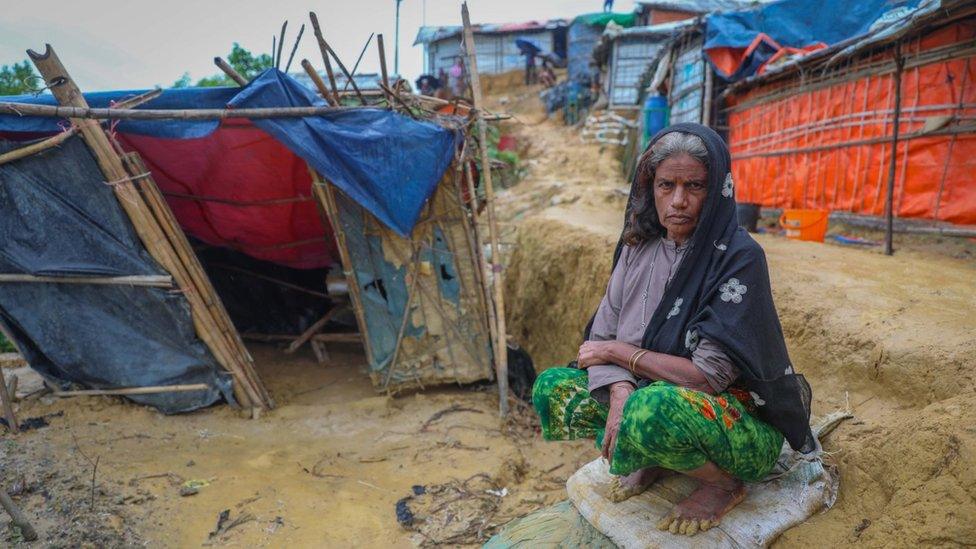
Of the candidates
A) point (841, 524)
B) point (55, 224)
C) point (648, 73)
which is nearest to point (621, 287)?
point (841, 524)

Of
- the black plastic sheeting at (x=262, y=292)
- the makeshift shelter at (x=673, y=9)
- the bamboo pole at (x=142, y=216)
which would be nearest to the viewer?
the bamboo pole at (x=142, y=216)

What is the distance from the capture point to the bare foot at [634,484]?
6.70 feet

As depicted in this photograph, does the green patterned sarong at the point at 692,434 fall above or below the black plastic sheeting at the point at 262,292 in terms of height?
above

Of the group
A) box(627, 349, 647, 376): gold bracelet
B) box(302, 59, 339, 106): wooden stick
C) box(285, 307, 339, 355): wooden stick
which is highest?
box(302, 59, 339, 106): wooden stick

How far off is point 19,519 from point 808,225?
6889mm

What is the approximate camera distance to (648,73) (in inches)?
561

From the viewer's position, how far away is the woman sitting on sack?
1585mm

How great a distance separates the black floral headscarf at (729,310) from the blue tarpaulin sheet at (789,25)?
8.05 m

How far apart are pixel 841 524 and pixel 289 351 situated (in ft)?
18.5

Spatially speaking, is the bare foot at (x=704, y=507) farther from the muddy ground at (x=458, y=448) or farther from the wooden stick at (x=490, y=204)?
the wooden stick at (x=490, y=204)

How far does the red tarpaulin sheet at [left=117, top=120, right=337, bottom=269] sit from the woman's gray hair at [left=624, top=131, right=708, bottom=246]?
11.9ft

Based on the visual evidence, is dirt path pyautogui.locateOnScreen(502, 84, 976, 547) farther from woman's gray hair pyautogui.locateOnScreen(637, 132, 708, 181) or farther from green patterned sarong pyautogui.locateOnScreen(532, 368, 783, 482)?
woman's gray hair pyautogui.locateOnScreen(637, 132, 708, 181)

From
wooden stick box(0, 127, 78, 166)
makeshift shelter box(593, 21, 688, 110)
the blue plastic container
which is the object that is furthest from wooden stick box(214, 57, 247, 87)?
makeshift shelter box(593, 21, 688, 110)

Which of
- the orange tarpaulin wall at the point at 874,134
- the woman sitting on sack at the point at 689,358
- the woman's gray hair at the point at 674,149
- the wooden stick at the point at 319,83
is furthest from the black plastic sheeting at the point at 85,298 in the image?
the orange tarpaulin wall at the point at 874,134
